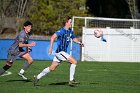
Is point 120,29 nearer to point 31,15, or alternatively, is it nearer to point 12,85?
point 31,15

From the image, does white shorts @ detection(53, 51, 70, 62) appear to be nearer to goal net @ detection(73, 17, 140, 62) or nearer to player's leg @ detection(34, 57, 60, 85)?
player's leg @ detection(34, 57, 60, 85)

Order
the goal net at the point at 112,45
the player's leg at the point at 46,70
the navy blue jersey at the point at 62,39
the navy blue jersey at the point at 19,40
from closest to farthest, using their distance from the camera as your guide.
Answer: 1. the player's leg at the point at 46,70
2. the navy blue jersey at the point at 62,39
3. the navy blue jersey at the point at 19,40
4. the goal net at the point at 112,45

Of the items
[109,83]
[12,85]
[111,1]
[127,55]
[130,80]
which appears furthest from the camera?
[111,1]

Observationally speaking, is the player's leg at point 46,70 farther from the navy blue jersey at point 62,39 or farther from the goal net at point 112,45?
the goal net at point 112,45

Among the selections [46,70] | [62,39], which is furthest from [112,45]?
[46,70]

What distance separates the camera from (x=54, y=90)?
43.4ft

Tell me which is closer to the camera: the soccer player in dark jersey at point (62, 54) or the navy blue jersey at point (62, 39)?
the soccer player in dark jersey at point (62, 54)

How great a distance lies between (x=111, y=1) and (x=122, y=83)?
3556 cm

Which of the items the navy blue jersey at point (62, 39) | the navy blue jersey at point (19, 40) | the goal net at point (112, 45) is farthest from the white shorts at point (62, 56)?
the goal net at point (112, 45)

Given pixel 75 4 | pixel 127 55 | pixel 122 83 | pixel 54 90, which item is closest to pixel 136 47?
pixel 127 55

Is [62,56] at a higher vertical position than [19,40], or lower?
lower

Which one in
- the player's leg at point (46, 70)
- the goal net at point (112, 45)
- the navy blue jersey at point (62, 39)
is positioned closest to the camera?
the player's leg at point (46, 70)

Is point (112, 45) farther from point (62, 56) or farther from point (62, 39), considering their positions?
point (62, 56)

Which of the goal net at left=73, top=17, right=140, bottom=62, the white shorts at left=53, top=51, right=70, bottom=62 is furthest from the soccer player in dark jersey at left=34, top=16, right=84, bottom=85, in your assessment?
the goal net at left=73, top=17, right=140, bottom=62
